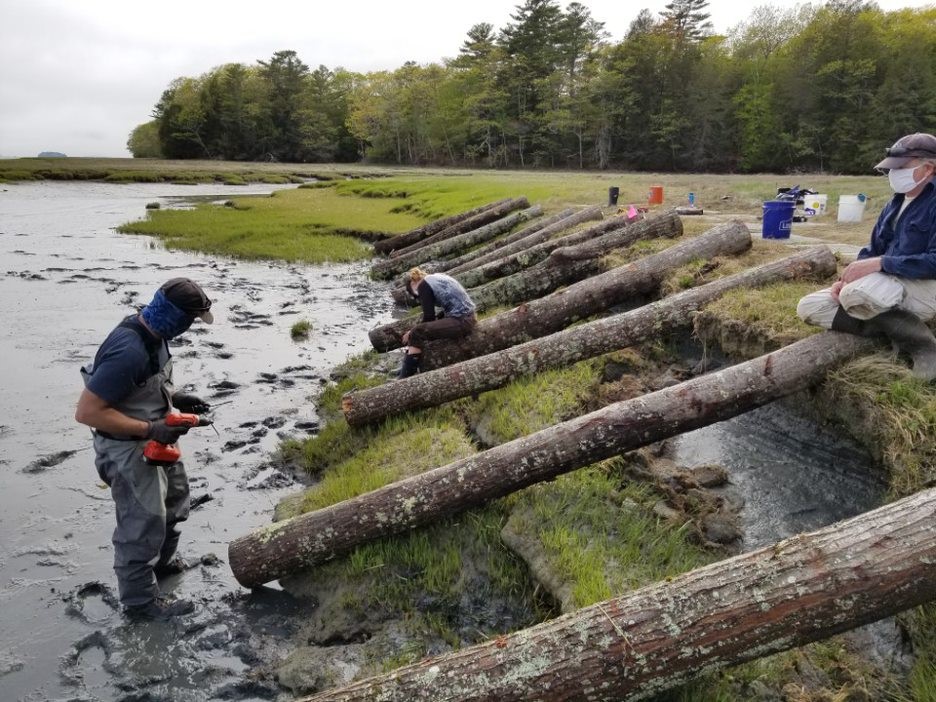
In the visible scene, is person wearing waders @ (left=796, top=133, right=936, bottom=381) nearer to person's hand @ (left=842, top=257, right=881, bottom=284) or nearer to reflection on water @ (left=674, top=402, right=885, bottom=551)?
person's hand @ (left=842, top=257, right=881, bottom=284)

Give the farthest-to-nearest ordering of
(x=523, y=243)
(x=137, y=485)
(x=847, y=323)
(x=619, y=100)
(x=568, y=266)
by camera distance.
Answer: (x=619, y=100) → (x=523, y=243) → (x=568, y=266) → (x=847, y=323) → (x=137, y=485)

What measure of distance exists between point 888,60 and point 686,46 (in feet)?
62.1

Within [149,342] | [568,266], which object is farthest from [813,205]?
[149,342]

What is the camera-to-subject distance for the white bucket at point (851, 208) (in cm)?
1311

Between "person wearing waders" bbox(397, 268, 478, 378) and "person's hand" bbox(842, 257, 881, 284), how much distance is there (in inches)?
182

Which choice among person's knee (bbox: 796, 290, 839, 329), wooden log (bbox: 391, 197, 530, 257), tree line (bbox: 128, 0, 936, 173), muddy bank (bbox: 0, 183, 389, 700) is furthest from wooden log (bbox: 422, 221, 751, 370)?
tree line (bbox: 128, 0, 936, 173)

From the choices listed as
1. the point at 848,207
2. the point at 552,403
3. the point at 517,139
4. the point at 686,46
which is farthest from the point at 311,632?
the point at 517,139

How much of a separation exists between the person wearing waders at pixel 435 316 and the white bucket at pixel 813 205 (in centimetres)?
1044

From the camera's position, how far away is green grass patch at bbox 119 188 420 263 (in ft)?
68.4

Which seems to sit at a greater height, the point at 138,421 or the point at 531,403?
the point at 138,421

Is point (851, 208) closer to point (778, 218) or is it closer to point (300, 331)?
point (778, 218)

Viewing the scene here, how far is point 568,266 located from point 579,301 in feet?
8.36

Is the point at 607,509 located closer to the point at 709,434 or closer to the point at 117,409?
the point at 709,434

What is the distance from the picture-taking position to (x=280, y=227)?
24.5 m
